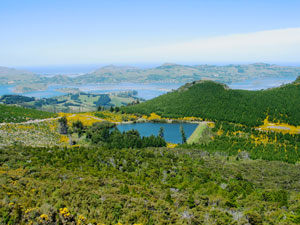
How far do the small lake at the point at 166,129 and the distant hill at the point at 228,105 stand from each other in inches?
515

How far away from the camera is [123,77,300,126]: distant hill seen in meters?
113

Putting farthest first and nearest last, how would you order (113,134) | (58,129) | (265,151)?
(58,129), (113,134), (265,151)

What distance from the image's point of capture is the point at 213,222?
2291 cm

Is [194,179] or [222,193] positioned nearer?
[222,193]

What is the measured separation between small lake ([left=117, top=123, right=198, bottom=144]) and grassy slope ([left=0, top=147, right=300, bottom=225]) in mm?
38814

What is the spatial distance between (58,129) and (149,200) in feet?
240

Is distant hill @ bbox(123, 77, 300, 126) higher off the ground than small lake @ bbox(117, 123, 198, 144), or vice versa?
distant hill @ bbox(123, 77, 300, 126)

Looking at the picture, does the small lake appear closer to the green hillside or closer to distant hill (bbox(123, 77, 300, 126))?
distant hill (bbox(123, 77, 300, 126))

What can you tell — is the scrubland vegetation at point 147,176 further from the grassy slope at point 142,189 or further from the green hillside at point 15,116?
the green hillside at point 15,116

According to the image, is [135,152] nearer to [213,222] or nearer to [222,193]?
[222,193]

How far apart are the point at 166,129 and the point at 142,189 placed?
250 ft

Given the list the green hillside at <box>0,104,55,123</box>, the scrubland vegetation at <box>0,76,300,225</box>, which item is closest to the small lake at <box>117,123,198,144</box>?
the scrubland vegetation at <box>0,76,300,225</box>

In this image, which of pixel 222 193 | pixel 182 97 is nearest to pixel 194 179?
pixel 222 193

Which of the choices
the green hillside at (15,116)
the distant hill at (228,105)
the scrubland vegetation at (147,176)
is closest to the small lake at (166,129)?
the scrubland vegetation at (147,176)
